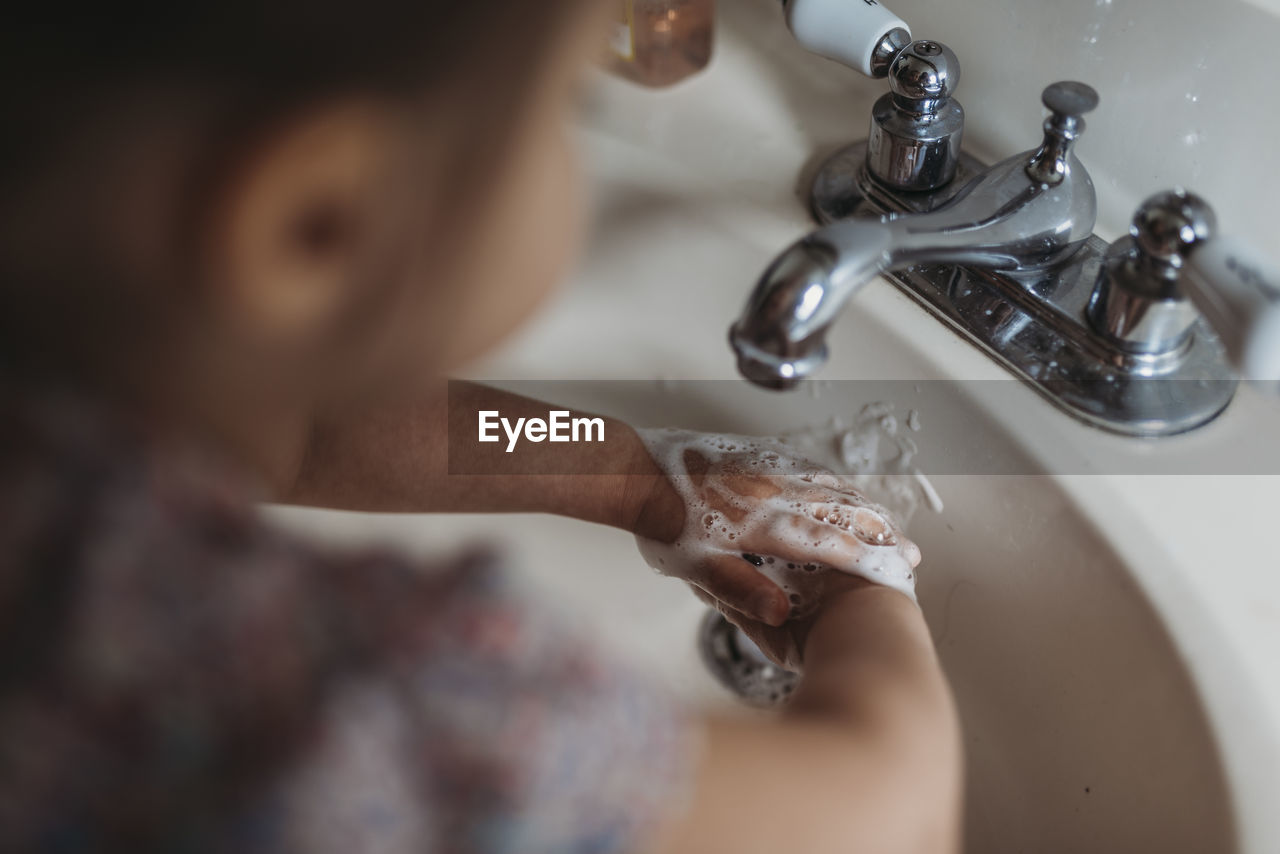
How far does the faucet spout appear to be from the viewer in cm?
35

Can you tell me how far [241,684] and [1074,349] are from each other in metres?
0.37

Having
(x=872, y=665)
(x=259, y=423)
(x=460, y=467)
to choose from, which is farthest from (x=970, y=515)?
(x=259, y=423)

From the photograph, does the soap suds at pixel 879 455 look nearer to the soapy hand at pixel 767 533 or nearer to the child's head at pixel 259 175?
the soapy hand at pixel 767 533

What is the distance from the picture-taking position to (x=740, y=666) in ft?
1.91

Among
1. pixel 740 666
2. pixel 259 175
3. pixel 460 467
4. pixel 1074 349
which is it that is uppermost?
pixel 259 175

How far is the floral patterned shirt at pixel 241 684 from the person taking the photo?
0.20m

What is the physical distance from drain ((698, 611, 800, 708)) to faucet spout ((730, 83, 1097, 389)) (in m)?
0.24

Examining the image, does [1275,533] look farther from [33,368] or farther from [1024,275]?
[33,368]

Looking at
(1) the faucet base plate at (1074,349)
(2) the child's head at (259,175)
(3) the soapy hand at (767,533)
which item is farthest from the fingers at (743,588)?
(2) the child's head at (259,175)

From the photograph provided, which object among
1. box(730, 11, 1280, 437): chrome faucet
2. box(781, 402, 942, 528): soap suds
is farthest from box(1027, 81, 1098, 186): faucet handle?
box(781, 402, 942, 528): soap suds

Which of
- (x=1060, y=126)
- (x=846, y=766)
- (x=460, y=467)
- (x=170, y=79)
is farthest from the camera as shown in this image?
(x=460, y=467)

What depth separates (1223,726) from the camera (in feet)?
1.18

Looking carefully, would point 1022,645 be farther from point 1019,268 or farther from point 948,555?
point 1019,268

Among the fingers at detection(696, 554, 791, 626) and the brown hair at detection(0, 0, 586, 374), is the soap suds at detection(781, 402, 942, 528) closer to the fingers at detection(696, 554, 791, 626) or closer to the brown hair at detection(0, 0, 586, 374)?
the fingers at detection(696, 554, 791, 626)
